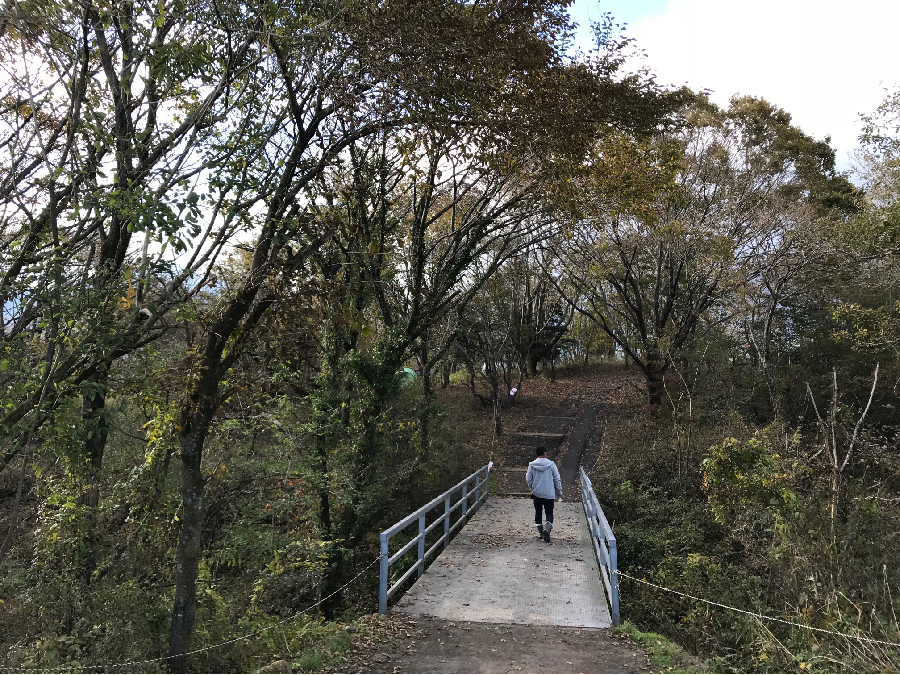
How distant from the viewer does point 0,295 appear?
13.6 ft

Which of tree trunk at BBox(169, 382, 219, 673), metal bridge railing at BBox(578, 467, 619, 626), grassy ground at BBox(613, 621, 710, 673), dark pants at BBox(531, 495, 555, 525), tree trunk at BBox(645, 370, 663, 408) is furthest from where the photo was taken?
tree trunk at BBox(645, 370, 663, 408)

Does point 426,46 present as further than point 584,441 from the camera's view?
No

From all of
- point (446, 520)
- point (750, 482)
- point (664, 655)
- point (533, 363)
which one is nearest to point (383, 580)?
point (664, 655)

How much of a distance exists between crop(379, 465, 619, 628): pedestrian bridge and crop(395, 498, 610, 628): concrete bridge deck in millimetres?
12

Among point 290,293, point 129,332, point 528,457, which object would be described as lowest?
point 528,457

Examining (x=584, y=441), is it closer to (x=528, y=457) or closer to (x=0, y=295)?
(x=528, y=457)

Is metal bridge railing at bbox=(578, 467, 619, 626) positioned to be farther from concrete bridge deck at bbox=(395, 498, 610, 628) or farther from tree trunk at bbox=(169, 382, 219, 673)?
tree trunk at bbox=(169, 382, 219, 673)

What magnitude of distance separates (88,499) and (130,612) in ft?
5.45

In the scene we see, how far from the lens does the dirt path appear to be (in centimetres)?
549

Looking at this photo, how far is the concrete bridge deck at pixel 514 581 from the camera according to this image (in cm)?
712

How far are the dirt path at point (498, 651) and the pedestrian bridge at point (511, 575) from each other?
0.32m

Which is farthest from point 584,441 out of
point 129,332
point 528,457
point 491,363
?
point 129,332

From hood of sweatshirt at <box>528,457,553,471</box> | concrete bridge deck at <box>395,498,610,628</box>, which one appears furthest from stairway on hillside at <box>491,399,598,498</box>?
hood of sweatshirt at <box>528,457,553,471</box>

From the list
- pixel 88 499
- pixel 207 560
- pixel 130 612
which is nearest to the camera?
pixel 130 612
